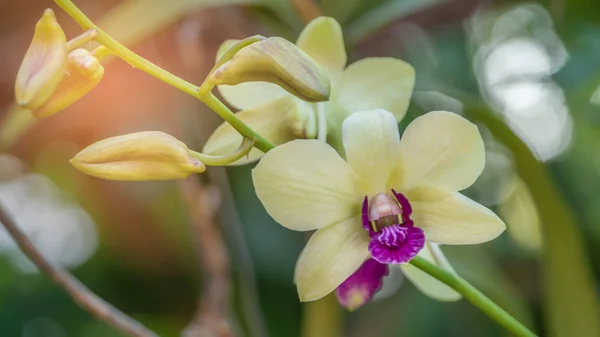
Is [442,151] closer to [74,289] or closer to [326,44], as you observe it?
[326,44]

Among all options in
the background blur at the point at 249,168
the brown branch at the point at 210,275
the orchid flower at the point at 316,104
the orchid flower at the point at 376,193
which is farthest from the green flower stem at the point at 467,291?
the brown branch at the point at 210,275

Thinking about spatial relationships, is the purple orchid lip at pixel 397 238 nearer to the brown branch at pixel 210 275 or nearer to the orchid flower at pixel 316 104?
the orchid flower at pixel 316 104

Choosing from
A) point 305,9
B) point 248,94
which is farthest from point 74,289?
point 305,9

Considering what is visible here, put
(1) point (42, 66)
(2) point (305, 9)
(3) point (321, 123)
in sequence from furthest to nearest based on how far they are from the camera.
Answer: (2) point (305, 9), (3) point (321, 123), (1) point (42, 66)

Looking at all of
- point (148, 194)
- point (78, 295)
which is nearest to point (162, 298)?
point (148, 194)

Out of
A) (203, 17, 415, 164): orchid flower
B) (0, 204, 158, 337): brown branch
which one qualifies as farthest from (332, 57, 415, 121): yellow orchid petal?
(0, 204, 158, 337): brown branch

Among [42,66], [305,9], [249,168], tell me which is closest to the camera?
[42,66]
